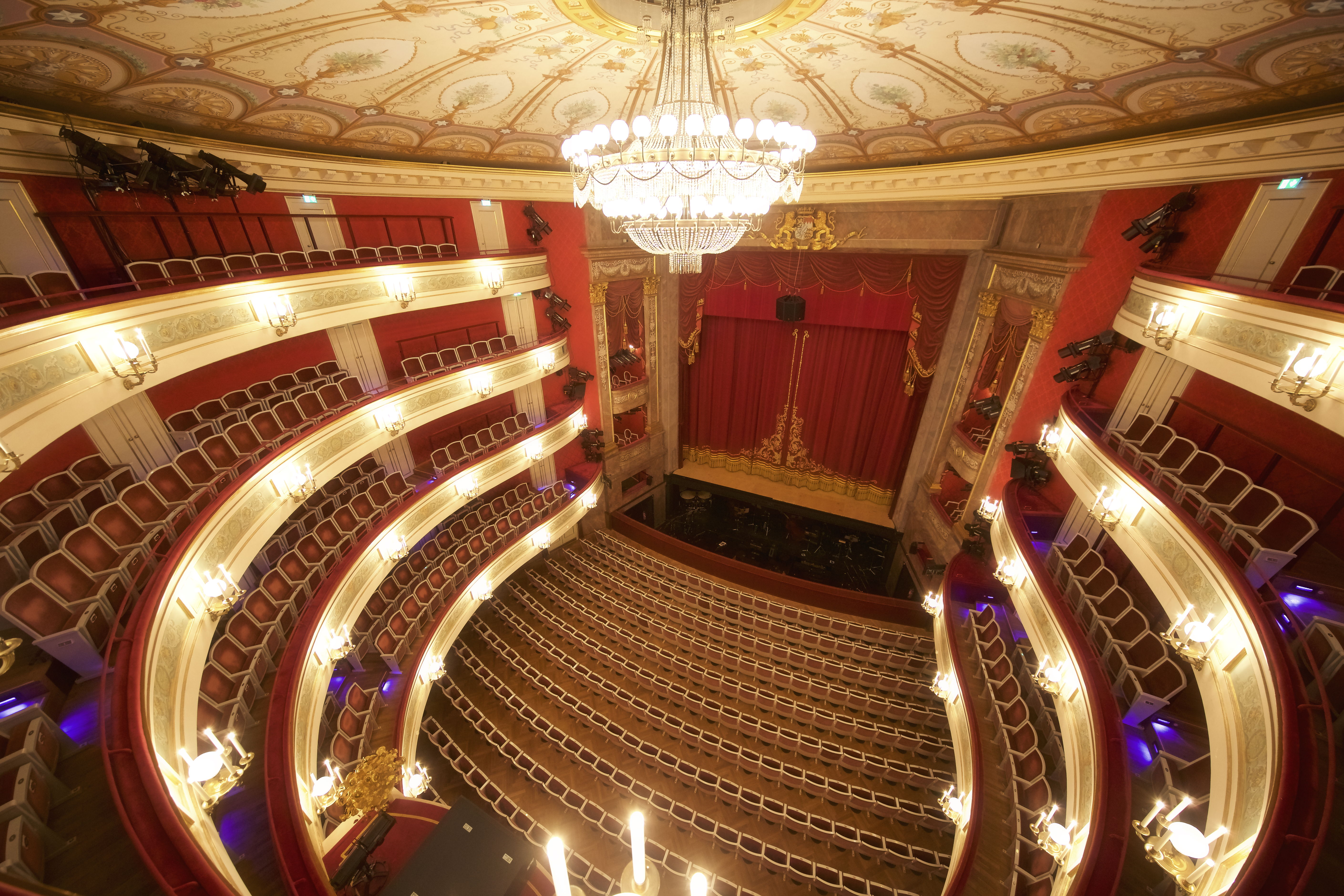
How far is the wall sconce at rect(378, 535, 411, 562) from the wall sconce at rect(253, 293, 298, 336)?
295 centimetres

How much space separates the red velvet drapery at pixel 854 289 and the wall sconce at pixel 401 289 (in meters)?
5.53

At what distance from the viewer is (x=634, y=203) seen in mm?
3363

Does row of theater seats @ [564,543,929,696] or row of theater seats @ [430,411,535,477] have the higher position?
row of theater seats @ [430,411,535,477]

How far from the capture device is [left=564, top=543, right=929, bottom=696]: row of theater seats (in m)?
7.72

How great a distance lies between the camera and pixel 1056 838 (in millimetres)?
3939

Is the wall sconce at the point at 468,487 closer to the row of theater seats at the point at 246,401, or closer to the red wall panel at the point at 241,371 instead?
the row of theater seats at the point at 246,401

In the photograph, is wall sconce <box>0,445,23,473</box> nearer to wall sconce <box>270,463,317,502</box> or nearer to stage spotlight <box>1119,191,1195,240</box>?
wall sconce <box>270,463,317,502</box>

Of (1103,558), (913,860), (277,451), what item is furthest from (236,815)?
(1103,558)

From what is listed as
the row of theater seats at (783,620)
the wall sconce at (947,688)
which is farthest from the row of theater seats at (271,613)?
the wall sconce at (947,688)

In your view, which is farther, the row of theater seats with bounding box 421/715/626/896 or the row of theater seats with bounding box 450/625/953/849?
the row of theater seats with bounding box 450/625/953/849

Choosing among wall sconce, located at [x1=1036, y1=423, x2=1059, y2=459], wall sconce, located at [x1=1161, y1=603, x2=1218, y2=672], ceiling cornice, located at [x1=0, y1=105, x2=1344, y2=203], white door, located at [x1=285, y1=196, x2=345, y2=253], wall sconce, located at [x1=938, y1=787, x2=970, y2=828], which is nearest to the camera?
wall sconce, located at [x1=1161, y1=603, x2=1218, y2=672]

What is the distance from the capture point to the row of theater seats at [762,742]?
246 inches

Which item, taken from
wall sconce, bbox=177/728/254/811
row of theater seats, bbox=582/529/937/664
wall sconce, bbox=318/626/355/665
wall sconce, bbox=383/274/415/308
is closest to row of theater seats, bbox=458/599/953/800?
row of theater seats, bbox=582/529/937/664

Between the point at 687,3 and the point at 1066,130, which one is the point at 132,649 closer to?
the point at 687,3
